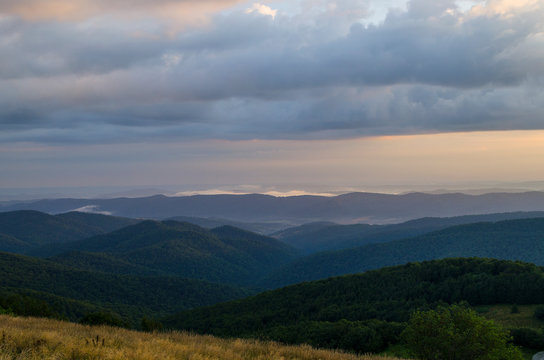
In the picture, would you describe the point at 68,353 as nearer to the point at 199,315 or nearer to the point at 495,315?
the point at 495,315

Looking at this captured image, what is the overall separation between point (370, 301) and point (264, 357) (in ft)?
281

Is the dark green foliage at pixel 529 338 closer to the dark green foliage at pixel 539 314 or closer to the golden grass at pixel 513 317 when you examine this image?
the golden grass at pixel 513 317

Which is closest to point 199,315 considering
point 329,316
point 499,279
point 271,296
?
point 271,296

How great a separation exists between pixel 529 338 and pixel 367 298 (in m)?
68.9

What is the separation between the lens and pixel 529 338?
95.2 feet

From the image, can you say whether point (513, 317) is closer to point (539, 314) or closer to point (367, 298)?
point (539, 314)

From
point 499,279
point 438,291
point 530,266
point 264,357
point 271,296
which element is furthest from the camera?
point 271,296

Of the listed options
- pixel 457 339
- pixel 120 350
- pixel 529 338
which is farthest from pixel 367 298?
pixel 120 350

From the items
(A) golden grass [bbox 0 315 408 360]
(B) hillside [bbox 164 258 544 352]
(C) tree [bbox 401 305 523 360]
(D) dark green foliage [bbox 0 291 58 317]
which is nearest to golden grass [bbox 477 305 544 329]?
(B) hillside [bbox 164 258 544 352]

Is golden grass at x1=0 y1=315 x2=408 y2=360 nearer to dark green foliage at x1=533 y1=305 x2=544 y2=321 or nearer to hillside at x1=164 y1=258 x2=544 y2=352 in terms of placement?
hillside at x1=164 y1=258 x2=544 y2=352

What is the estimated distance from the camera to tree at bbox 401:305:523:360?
68.2 feet

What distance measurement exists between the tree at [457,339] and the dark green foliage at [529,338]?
7448 mm

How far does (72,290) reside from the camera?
185000 millimetres

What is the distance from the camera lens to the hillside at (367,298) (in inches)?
2527
